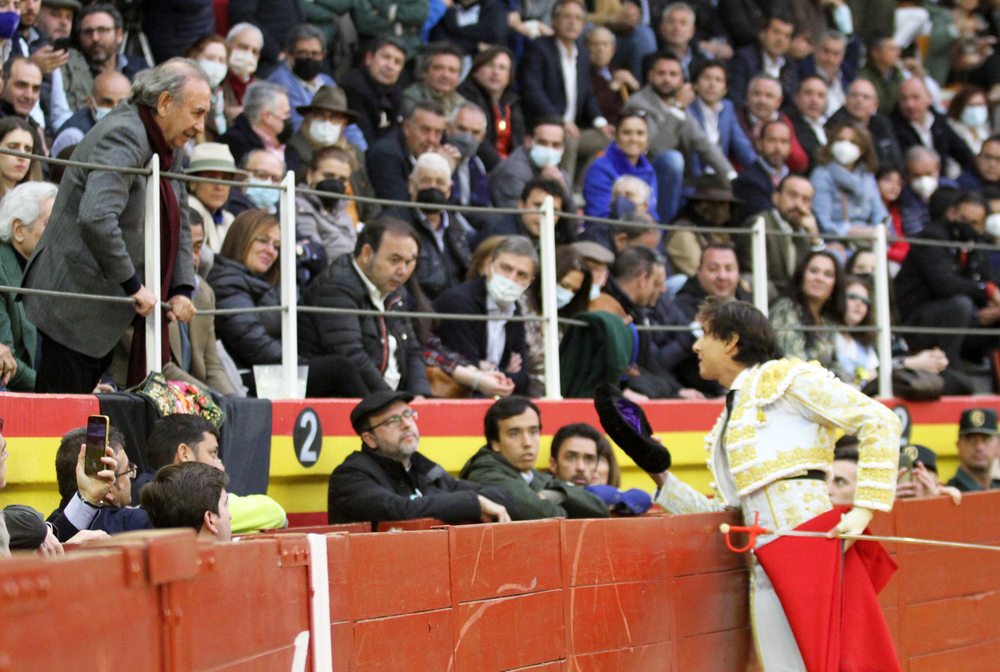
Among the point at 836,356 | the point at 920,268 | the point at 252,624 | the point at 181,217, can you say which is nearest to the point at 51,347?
the point at 181,217

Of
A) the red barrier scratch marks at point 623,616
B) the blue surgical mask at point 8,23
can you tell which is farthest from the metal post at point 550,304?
the blue surgical mask at point 8,23

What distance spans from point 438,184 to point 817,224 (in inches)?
148

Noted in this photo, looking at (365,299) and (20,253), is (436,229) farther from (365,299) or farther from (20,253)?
(20,253)

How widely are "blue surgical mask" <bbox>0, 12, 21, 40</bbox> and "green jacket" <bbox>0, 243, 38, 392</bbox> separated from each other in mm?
2066

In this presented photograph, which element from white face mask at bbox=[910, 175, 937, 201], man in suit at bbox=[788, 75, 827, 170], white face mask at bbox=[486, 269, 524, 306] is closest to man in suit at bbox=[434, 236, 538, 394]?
white face mask at bbox=[486, 269, 524, 306]

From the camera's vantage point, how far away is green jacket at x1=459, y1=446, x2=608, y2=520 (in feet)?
18.7

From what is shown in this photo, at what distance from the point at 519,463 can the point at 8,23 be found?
3.52 m

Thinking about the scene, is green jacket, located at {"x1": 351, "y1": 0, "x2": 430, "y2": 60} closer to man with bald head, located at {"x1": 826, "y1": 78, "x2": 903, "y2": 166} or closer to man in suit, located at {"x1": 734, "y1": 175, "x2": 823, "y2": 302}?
man in suit, located at {"x1": 734, "y1": 175, "x2": 823, "y2": 302}

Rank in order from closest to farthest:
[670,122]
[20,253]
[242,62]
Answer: [20,253]
[242,62]
[670,122]

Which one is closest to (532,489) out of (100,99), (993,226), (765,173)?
(100,99)

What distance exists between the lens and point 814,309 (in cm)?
836

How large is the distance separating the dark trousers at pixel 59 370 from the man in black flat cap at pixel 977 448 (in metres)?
5.26

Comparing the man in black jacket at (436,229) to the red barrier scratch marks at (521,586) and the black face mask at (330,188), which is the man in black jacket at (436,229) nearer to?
the black face mask at (330,188)

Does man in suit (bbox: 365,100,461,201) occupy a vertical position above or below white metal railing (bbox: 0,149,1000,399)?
above
